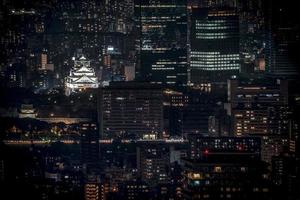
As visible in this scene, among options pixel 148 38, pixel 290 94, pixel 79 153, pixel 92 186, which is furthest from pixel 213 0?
pixel 92 186

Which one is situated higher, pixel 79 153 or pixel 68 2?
pixel 68 2

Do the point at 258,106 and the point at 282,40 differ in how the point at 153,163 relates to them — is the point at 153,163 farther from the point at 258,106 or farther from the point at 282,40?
the point at 282,40

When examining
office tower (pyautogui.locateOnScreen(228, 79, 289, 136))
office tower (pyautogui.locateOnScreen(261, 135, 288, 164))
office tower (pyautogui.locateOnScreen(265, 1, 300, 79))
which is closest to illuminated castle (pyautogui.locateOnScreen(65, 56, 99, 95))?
office tower (pyautogui.locateOnScreen(228, 79, 289, 136))

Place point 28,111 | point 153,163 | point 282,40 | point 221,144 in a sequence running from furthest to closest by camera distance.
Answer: point 282,40
point 28,111
point 153,163
point 221,144

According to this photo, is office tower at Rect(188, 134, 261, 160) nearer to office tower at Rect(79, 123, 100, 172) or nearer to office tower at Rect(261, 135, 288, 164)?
office tower at Rect(261, 135, 288, 164)

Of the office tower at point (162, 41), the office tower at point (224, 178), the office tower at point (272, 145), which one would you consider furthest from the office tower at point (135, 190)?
the office tower at point (162, 41)

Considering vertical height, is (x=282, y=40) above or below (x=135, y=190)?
above

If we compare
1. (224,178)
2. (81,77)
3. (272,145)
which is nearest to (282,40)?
(81,77)

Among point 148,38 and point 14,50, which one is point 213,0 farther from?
point 14,50
